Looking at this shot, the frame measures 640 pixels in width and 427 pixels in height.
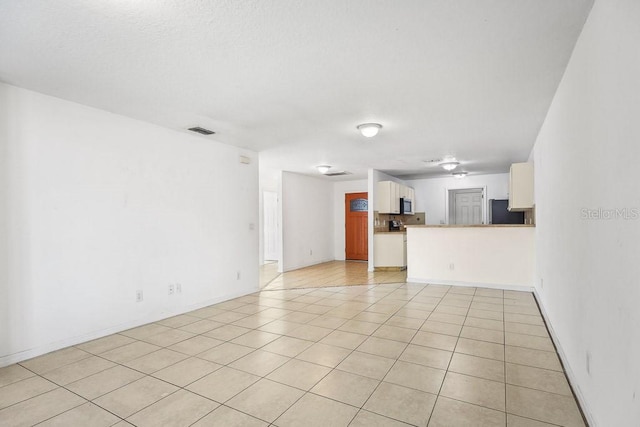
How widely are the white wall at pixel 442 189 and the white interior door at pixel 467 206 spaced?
248 millimetres

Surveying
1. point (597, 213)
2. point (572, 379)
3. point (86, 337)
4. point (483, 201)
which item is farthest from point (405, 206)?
point (86, 337)

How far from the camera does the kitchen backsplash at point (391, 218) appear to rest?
7836mm

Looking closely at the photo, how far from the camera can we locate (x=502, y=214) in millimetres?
8156

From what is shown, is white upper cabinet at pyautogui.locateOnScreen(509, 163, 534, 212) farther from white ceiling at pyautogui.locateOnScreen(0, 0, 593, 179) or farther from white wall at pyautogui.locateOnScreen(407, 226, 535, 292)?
white ceiling at pyautogui.locateOnScreen(0, 0, 593, 179)

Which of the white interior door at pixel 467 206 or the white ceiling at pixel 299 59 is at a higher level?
the white ceiling at pixel 299 59

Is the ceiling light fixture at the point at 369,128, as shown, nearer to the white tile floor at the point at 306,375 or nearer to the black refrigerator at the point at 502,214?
the white tile floor at the point at 306,375

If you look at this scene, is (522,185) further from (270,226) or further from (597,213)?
(270,226)

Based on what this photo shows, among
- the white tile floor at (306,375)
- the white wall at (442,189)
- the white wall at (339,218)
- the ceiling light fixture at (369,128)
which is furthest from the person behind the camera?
the white wall at (339,218)

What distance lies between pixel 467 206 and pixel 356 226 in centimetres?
315

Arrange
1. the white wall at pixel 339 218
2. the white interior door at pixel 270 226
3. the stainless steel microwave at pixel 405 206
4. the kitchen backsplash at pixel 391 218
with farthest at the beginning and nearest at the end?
the white wall at pixel 339 218 → the white interior door at pixel 270 226 → the stainless steel microwave at pixel 405 206 → the kitchen backsplash at pixel 391 218

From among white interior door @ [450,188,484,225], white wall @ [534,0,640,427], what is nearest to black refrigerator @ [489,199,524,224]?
white interior door @ [450,188,484,225]

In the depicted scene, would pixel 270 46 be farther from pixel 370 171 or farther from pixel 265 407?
pixel 370 171

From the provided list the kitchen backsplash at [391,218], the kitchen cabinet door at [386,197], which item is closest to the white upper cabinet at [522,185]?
the kitchen cabinet door at [386,197]

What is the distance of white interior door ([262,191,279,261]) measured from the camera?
9.51 m
